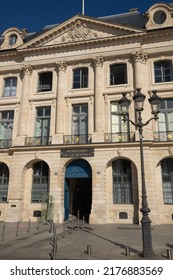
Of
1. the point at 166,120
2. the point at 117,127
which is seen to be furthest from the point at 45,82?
the point at 166,120

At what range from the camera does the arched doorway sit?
19.4 meters

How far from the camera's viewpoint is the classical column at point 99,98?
64.1ft

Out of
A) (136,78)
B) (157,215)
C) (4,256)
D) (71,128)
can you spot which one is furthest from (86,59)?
(4,256)

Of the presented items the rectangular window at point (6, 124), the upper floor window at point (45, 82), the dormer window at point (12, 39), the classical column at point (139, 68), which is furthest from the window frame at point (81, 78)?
the dormer window at point (12, 39)

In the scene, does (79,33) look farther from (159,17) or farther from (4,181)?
(4,181)

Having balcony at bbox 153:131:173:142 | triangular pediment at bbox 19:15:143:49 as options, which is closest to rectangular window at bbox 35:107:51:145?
triangular pediment at bbox 19:15:143:49

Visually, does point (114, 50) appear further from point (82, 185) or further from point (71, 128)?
point (82, 185)

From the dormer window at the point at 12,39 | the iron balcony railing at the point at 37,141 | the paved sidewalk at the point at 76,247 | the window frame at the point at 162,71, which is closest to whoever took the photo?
the paved sidewalk at the point at 76,247

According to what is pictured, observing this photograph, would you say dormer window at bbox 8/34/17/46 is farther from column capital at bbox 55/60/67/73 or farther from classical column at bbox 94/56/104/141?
classical column at bbox 94/56/104/141

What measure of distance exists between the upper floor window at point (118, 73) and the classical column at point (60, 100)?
4.31m

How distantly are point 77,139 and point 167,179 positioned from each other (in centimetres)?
775

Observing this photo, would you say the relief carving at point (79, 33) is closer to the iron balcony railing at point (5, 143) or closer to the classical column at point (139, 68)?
the classical column at point (139, 68)

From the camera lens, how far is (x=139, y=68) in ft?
65.6
